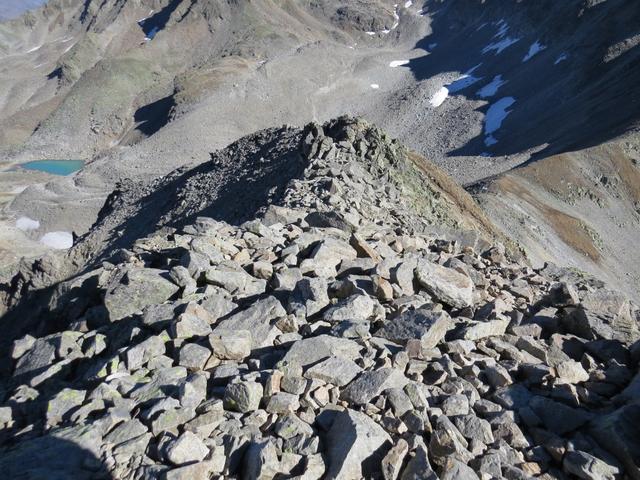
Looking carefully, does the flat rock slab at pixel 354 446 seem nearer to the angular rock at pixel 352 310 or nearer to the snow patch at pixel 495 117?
the angular rock at pixel 352 310

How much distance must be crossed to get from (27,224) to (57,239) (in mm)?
8911

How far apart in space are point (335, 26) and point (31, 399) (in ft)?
668

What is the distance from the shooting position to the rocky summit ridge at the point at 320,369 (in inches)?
228

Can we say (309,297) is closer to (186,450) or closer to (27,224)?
(186,450)

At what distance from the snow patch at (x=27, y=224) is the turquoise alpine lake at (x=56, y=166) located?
4426cm

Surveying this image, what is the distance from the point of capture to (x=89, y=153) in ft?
417

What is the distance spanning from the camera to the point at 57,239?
228 feet

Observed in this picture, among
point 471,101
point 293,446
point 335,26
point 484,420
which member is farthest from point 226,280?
point 335,26

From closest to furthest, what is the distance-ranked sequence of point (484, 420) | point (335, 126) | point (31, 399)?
point (484, 420), point (31, 399), point (335, 126)

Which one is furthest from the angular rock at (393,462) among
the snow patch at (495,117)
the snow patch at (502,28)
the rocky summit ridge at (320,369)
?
the snow patch at (502,28)

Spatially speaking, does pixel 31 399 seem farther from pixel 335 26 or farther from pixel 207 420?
pixel 335 26

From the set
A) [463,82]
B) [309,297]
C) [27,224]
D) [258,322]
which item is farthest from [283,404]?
[463,82]

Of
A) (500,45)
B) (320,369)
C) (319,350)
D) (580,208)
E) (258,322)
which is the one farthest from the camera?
(500,45)

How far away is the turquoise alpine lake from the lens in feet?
385
